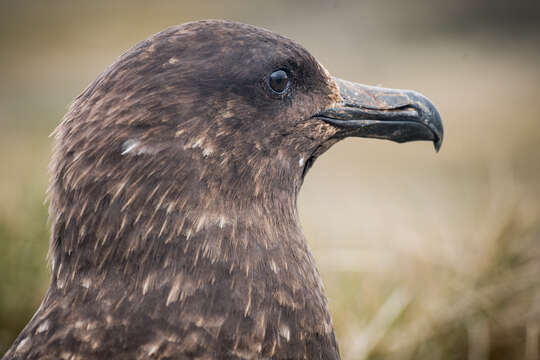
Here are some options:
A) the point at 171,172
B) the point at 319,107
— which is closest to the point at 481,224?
the point at 319,107

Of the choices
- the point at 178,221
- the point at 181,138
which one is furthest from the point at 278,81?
the point at 178,221

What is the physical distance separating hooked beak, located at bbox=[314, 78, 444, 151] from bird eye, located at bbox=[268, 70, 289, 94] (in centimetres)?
26

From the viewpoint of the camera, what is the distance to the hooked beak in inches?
95.2

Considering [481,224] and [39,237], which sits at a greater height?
[39,237]

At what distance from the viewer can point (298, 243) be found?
2.18m

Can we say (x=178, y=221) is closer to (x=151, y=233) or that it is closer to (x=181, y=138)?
(x=151, y=233)

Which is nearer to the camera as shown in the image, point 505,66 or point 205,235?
point 205,235

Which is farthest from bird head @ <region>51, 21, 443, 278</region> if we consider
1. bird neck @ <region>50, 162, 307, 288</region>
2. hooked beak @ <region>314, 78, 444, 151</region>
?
hooked beak @ <region>314, 78, 444, 151</region>

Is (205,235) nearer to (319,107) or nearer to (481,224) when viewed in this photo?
(319,107)

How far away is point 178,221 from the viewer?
6.37ft

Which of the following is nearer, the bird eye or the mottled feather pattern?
the mottled feather pattern

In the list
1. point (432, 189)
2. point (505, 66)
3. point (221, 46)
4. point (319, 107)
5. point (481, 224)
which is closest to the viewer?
point (221, 46)

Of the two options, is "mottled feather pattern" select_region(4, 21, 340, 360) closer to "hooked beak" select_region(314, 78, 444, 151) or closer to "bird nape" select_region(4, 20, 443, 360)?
"bird nape" select_region(4, 20, 443, 360)

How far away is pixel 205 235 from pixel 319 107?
0.68m
